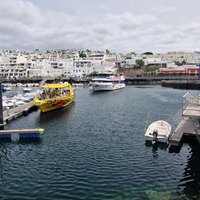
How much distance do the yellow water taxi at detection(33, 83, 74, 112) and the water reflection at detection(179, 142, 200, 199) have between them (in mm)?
29159

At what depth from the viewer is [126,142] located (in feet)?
95.6

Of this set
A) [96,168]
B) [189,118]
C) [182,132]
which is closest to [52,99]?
[182,132]

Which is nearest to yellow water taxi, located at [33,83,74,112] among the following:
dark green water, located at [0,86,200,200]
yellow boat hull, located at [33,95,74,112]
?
yellow boat hull, located at [33,95,74,112]

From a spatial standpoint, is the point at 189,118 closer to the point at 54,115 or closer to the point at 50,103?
the point at 54,115

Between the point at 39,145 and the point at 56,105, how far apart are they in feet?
77.3

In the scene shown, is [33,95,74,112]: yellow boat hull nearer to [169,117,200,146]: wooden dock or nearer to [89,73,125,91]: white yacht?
[169,117,200,146]: wooden dock

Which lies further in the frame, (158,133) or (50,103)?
(50,103)

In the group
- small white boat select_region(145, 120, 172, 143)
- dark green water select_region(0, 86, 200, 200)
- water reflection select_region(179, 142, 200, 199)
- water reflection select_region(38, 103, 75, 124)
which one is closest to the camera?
water reflection select_region(179, 142, 200, 199)

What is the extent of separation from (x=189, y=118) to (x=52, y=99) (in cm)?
2979

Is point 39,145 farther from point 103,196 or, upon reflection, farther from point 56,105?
point 56,105

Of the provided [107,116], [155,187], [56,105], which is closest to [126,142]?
[155,187]

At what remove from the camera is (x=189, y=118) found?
26.0m

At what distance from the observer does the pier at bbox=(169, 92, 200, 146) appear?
20945 mm

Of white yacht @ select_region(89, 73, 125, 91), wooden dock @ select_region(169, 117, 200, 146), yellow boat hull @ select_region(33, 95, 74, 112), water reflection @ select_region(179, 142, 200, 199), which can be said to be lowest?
water reflection @ select_region(179, 142, 200, 199)
